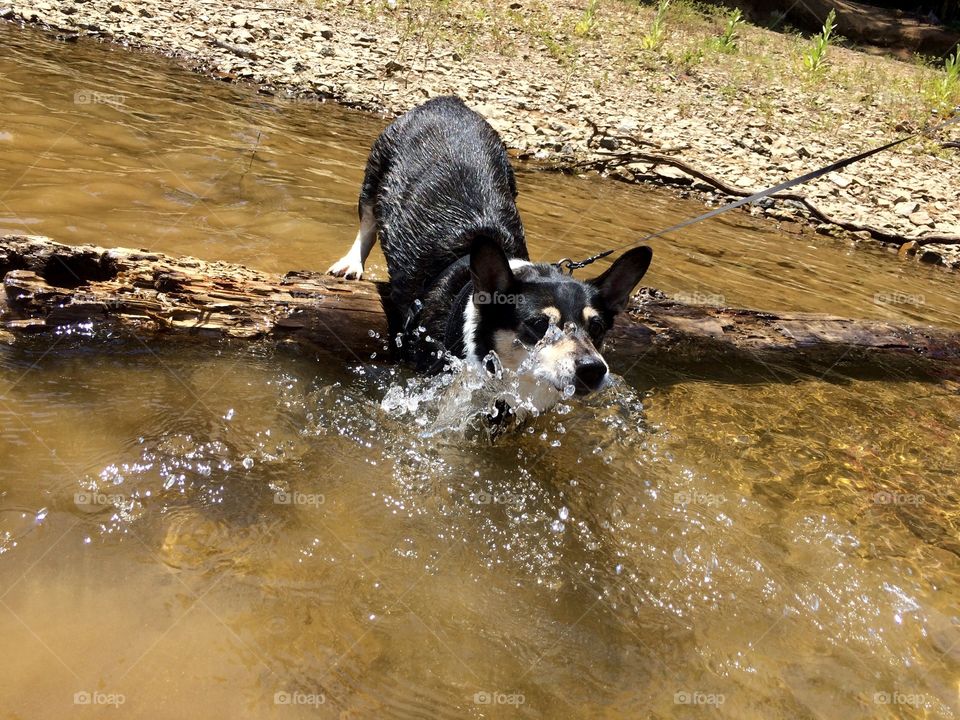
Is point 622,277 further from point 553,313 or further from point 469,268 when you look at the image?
point 469,268

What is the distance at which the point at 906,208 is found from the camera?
369 inches

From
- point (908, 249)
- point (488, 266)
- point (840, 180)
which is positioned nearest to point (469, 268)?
point (488, 266)

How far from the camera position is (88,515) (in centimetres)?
226

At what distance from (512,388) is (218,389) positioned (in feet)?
4.80

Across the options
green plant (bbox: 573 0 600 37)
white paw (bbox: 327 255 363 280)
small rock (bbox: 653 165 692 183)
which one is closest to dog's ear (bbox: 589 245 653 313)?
white paw (bbox: 327 255 363 280)

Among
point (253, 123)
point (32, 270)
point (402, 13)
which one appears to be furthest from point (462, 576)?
point (402, 13)

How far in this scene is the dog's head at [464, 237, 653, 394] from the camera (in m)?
3.17

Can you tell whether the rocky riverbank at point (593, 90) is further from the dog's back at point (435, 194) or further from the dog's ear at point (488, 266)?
the dog's ear at point (488, 266)

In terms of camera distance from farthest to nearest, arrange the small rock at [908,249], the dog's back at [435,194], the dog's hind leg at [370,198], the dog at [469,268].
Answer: the small rock at [908,249], the dog's hind leg at [370,198], the dog's back at [435,194], the dog at [469,268]

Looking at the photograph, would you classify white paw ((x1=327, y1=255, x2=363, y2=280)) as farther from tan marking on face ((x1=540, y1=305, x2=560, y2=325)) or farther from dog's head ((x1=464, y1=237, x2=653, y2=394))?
tan marking on face ((x1=540, y1=305, x2=560, y2=325))

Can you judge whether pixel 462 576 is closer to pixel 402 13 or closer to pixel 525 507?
pixel 525 507

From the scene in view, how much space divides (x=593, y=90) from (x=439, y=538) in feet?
35.1

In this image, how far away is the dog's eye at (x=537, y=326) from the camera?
331cm

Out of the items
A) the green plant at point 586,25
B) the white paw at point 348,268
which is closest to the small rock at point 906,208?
the green plant at point 586,25
